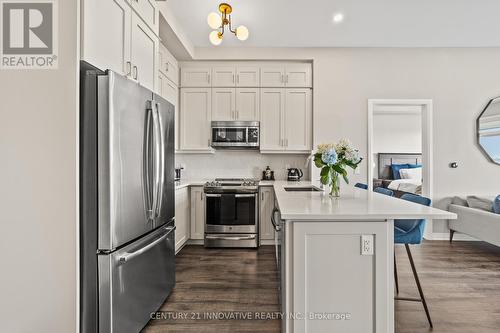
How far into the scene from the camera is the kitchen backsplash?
181 inches

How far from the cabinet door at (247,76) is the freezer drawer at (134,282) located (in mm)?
2703

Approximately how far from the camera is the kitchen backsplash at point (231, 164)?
15.1 ft

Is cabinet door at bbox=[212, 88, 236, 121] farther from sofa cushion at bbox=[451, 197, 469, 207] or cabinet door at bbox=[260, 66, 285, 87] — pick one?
sofa cushion at bbox=[451, 197, 469, 207]

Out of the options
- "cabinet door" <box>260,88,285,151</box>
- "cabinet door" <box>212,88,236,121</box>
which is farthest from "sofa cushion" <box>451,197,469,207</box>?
"cabinet door" <box>212,88,236,121</box>

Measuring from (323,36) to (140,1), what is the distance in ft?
8.31

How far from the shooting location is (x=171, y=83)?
3.99m

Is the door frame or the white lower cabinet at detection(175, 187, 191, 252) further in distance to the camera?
the door frame

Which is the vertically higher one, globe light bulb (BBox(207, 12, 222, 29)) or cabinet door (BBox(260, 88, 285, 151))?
globe light bulb (BBox(207, 12, 222, 29))

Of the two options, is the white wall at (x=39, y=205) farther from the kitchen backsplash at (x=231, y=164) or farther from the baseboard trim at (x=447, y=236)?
the baseboard trim at (x=447, y=236)

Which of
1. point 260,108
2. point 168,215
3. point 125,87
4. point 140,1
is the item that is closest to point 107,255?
point 168,215

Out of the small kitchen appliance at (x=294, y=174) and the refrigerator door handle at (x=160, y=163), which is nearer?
the refrigerator door handle at (x=160, y=163)

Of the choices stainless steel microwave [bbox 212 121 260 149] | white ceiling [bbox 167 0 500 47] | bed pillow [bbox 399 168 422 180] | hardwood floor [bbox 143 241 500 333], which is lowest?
hardwood floor [bbox 143 241 500 333]

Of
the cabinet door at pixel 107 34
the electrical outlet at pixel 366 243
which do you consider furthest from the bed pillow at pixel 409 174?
the cabinet door at pixel 107 34

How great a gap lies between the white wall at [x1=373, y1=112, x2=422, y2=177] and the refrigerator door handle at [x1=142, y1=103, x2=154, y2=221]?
735 centimetres
